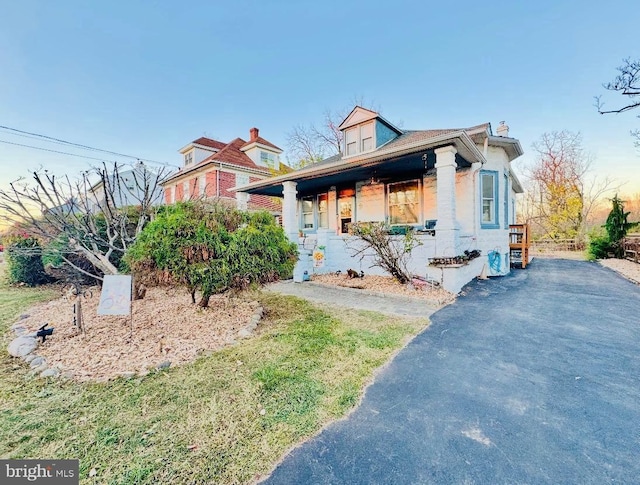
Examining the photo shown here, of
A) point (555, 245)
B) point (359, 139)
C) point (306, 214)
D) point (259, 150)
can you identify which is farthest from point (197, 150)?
point (555, 245)

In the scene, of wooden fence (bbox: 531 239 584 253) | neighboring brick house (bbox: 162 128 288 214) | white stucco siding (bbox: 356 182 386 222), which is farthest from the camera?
wooden fence (bbox: 531 239 584 253)

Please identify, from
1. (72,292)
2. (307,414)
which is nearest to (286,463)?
(307,414)

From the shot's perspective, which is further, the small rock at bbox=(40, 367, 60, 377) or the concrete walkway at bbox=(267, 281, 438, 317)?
the concrete walkway at bbox=(267, 281, 438, 317)

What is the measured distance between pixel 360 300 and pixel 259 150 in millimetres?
16796

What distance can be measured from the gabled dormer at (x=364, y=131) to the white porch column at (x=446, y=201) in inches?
175

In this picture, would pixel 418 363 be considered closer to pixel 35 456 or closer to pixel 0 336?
pixel 35 456

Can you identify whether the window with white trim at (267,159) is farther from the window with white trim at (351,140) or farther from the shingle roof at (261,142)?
the window with white trim at (351,140)

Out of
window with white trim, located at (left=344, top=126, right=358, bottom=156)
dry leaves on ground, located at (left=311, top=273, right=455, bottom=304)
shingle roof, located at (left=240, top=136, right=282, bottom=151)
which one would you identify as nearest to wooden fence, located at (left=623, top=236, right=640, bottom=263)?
dry leaves on ground, located at (left=311, top=273, right=455, bottom=304)

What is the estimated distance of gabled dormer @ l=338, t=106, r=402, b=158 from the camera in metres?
10.8

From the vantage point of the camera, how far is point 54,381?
9.20ft

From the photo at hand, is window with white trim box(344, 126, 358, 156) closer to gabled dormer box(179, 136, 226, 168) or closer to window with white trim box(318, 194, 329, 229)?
window with white trim box(318, 194, 329, 229)

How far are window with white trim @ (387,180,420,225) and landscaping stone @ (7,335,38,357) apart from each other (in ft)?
33.0

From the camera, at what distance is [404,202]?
34.2 ft

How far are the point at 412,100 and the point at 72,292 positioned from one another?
53.7ft
